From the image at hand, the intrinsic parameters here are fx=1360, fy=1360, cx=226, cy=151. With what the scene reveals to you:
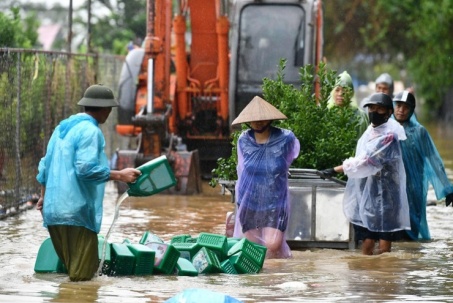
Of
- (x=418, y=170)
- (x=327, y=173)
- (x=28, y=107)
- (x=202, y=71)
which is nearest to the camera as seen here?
(x=327, y=173)

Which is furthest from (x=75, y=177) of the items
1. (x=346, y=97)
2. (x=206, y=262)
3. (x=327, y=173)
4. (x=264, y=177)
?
(x=346, y=97)

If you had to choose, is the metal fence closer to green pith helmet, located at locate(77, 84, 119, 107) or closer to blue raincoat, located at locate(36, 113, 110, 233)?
green pith helmet, located at locate(77, 84, 119, 107)

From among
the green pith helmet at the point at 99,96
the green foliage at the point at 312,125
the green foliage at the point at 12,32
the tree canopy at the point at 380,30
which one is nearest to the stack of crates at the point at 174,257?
the green pith helmet at the point at 99,96

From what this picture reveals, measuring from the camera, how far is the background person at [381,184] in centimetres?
1266

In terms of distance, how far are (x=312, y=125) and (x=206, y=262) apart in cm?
271

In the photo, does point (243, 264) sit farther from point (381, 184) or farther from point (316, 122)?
point (316, 122)

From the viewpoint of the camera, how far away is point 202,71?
2166cm

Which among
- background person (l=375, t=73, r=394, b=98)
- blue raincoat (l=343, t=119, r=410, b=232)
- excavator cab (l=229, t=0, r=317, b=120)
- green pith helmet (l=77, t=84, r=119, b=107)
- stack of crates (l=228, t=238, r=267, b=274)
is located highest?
excavator cab (l=229, t=0, r=317, b=120)

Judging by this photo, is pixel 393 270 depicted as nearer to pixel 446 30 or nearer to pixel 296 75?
→ pixel 296 75

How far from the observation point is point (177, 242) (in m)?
11.9

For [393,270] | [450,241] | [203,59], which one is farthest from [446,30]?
[393,270]

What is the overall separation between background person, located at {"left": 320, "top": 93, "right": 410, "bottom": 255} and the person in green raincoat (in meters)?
1.26

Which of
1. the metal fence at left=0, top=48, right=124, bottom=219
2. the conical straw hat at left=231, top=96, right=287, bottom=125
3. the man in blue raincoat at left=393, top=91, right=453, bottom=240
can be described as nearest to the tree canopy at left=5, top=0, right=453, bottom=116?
the metal fence at left=0, top=48, right=124, bottom=219

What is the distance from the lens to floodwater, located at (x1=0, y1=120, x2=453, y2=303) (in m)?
10.3
